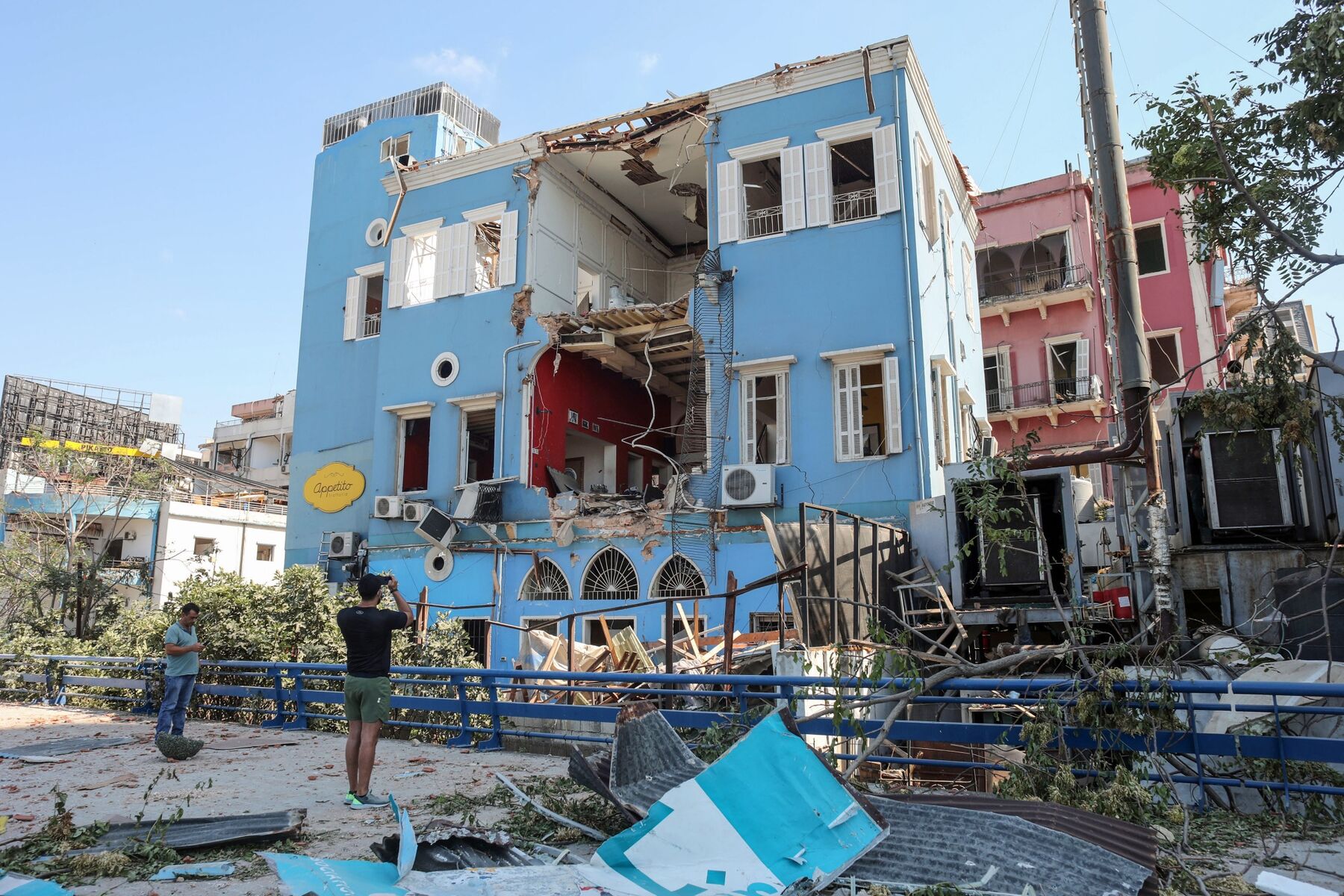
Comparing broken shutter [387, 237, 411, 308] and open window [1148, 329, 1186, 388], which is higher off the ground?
broken shutter [387, 237, 411, 308]

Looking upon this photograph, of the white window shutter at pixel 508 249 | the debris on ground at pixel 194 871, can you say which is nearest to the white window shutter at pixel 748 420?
the white window shutter at pixel 508 249

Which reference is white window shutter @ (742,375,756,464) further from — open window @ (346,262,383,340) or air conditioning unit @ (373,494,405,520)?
open window @ (346,262,383,340)

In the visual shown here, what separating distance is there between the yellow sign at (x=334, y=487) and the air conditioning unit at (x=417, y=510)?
2.56m

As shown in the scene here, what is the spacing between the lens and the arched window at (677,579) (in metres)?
16.4

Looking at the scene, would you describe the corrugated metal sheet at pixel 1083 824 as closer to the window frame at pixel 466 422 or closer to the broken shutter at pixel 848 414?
the broken shutter at pixel 848 414

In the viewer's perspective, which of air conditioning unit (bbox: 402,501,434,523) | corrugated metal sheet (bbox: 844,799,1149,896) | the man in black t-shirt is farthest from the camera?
air conditioning unit (bbox: 402,501,434,523)

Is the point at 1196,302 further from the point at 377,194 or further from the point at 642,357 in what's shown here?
the point at 377,194

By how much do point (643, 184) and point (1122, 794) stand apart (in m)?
18.3

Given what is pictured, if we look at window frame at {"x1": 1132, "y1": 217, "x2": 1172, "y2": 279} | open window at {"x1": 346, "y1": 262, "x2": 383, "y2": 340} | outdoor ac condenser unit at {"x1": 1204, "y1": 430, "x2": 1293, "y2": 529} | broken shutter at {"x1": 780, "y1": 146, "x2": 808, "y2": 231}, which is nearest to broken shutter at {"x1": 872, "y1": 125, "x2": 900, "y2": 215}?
broken shutter at {"x1": 780, "y1": 146, "x2": 808, "y2": 231}

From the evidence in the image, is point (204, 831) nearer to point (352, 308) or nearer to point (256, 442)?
point (352, 308)

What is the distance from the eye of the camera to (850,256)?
16.2 meters

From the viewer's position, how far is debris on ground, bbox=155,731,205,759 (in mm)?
8417

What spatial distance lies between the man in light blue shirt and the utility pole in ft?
34.2

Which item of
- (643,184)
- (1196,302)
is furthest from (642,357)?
(1196,302)
